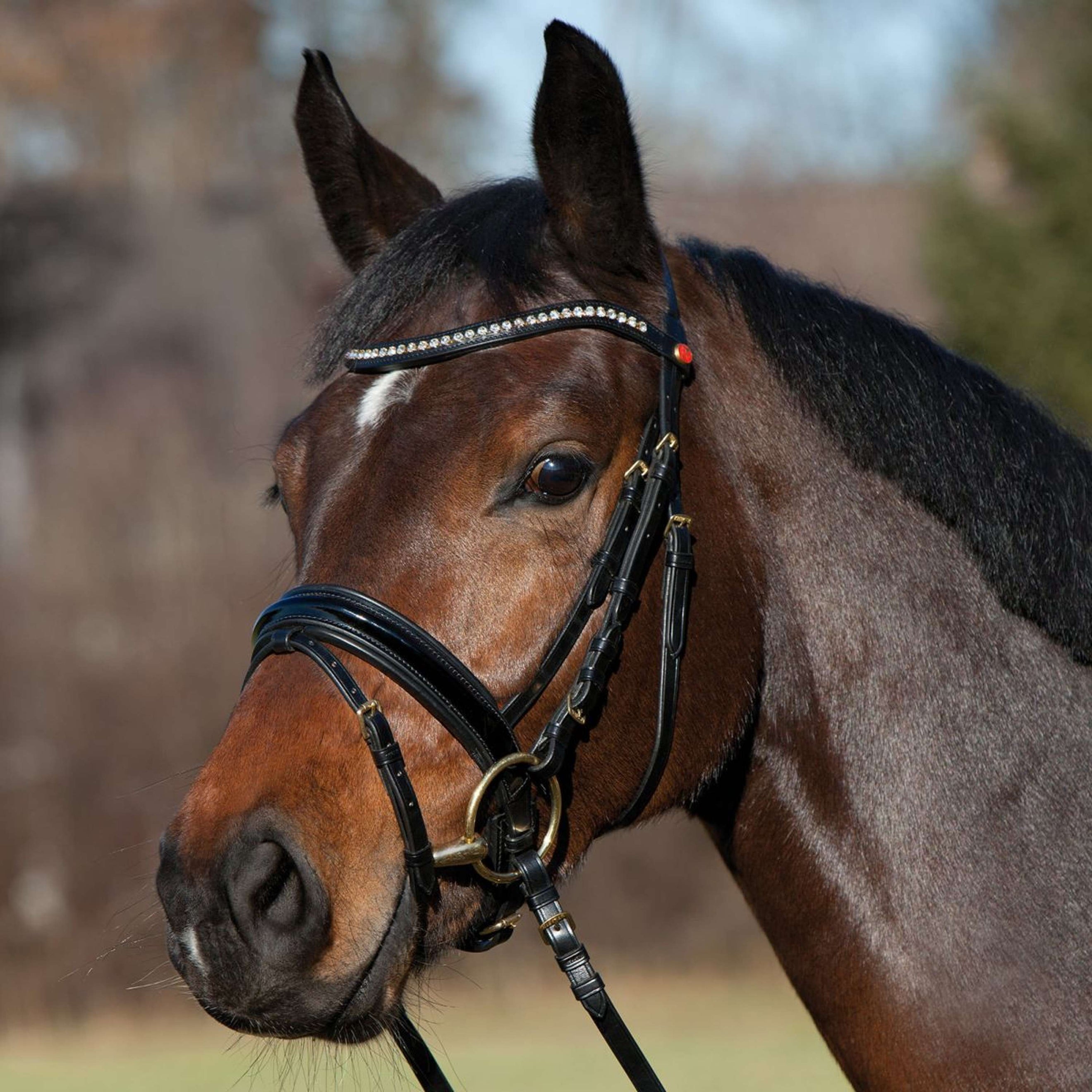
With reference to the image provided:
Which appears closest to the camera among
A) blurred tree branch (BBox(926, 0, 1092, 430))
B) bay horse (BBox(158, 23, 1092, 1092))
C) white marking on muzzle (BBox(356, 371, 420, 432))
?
bay horse (BBox(158, 23, 1092, 1092))

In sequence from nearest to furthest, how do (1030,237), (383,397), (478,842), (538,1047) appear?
(478,842), (383,397), (538,1047), (1030,237)

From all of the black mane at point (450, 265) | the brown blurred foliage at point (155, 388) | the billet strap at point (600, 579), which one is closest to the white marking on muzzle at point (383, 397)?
the black mane at point (450, 265)

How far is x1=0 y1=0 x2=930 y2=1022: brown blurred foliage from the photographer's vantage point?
602 inches

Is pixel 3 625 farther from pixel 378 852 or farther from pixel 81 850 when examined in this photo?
pixel 378 852

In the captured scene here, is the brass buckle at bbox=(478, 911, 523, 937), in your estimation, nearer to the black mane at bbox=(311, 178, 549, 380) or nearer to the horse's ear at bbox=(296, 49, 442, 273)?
the black mane at bbox=(311, 178, 549, 380)

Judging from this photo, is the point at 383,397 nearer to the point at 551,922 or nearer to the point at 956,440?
the point at 551,922

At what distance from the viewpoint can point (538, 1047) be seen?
12352mm

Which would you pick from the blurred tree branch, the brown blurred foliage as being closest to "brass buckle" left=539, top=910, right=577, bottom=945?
the blurred tree branch

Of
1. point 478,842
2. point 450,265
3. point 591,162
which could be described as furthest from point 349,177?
point 478,842

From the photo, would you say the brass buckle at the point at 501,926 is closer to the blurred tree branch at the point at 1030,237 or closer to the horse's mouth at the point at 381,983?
the horse's mouth at the point at 381,983

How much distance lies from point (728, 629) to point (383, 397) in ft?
2.80

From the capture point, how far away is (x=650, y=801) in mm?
2539

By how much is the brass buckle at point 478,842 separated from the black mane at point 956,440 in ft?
3.27

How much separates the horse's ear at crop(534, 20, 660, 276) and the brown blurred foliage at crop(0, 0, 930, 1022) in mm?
12894
